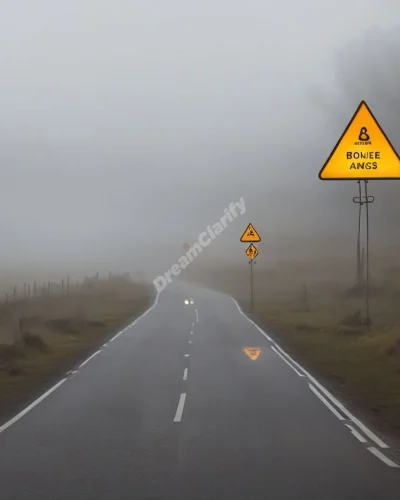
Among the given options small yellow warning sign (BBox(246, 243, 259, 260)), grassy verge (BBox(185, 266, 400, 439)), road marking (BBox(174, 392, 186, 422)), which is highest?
small yellow warning sign (BBox(246, 243, 259, 260))

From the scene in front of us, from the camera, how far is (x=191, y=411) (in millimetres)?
12648

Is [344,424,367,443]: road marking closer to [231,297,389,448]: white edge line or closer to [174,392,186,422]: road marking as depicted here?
[231,297,389,448]: white edge line

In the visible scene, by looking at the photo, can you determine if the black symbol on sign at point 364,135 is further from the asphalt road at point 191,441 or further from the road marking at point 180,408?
the road marking at point 180,408

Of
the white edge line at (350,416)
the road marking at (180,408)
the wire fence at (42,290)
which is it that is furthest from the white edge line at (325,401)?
the wire fence at (42,290)

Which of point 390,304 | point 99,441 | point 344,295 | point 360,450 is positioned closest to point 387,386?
point 360,450

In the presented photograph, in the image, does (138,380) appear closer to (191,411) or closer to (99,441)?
(191,411)

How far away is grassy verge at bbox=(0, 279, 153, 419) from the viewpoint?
1648 centimetres

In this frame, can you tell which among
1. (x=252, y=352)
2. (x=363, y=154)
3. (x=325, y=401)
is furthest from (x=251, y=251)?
(x=325, y=401)

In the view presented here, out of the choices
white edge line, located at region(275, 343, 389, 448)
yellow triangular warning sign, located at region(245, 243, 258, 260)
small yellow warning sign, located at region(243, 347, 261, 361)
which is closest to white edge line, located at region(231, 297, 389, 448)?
white edge line, located at region(275, 343, 389, 448)

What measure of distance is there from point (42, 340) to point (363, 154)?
14.4 meters

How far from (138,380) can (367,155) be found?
25.2 ft

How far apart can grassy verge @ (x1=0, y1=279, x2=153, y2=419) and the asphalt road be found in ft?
2.85

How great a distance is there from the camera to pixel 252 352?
23.1 meters

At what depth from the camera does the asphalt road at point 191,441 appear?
24.9 ft
